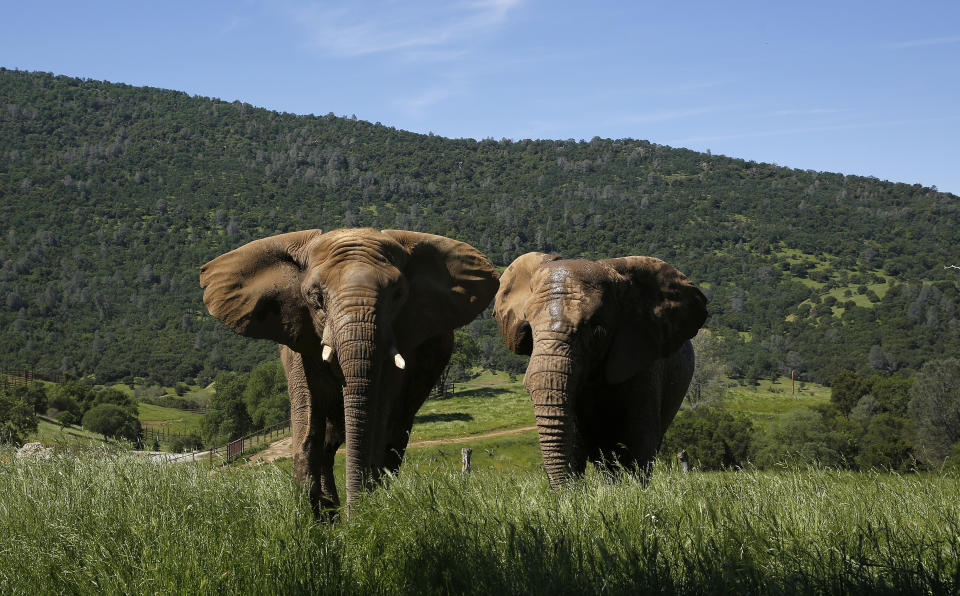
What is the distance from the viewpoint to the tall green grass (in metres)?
4.52

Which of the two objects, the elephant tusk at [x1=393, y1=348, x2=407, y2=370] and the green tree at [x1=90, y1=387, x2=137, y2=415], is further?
the green tree at [x1=90, y1=387, x2=137, y2=415]

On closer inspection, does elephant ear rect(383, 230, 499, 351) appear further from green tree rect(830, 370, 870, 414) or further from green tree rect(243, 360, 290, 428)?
green tree rect(830, 370, 870, 414)

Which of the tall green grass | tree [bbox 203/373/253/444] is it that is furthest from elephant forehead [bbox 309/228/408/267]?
tree [bbox 203/373/253/444]

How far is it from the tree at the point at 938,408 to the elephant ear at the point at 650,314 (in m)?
33.0

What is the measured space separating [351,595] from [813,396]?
8861 cm

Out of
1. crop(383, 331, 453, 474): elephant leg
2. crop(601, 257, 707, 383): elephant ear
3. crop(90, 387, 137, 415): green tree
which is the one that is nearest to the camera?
crop(383, 331, 453, 474): elephant leg

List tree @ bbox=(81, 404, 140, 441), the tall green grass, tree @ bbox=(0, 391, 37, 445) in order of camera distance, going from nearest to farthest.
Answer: the tall green grass < tree @ bbox=(0, 391, 37, 445) < tree @ bbox=(81, 404, 140, 441)

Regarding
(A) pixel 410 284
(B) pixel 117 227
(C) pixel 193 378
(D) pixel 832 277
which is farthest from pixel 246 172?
(A) pixel 410 284

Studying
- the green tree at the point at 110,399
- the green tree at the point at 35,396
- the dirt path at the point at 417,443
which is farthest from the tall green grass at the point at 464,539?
the green tree at the point at 110,399

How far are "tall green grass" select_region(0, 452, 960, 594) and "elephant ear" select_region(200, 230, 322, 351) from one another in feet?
4.41

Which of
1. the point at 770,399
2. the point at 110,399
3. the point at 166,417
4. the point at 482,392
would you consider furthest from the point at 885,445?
the point at 166,417

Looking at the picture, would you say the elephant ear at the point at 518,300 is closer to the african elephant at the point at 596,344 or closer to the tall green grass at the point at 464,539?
the african elephant at the point at 596,344

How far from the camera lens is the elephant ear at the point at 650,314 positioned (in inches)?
328

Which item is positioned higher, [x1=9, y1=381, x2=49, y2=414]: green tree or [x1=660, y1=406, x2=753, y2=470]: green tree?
[x1=9, y1=381, x2=49, y2=414]: green tree
